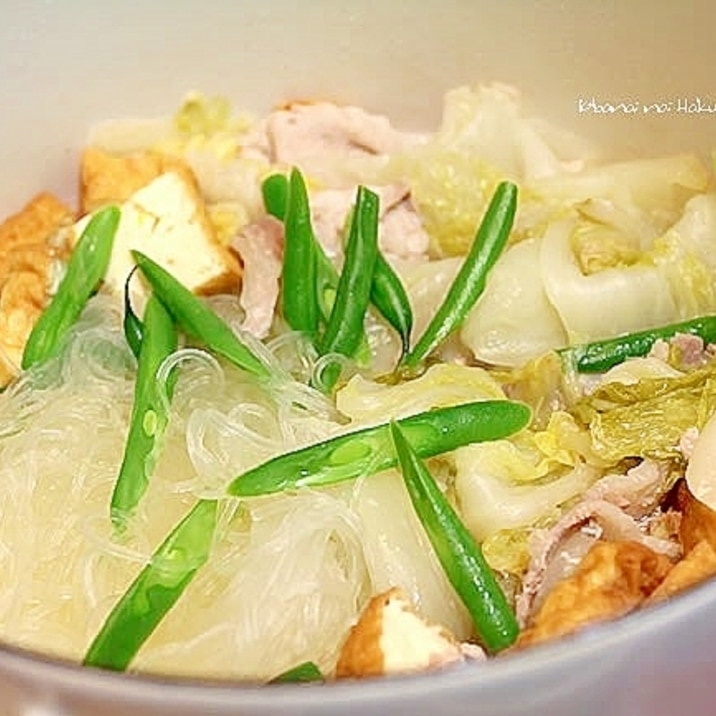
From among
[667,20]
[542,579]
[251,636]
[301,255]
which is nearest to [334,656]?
[251,636]

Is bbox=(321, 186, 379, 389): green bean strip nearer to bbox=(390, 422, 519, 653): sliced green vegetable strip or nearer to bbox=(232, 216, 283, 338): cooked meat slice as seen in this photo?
bbox=(232, 216, 283, 338): cooked meat slice

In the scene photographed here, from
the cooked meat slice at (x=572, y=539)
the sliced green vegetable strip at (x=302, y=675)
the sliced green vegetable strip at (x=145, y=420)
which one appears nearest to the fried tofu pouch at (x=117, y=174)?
the sliced green vegetable strip at (x=145, y=420)

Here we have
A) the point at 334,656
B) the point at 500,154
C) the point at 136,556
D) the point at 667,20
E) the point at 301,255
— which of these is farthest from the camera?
the point at 500,154

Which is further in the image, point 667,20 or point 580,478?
point 667,20

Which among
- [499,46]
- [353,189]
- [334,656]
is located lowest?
[334,656]

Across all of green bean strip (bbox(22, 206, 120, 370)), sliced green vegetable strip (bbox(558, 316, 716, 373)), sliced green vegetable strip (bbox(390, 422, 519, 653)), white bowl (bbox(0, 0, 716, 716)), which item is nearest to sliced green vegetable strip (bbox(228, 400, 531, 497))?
sliced green vegetable strip (bbox(390, 422, 519, 653))

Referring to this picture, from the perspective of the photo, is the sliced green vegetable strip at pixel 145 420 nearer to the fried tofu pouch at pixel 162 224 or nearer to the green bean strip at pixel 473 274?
the fried tofu pouch at pixel 162 224

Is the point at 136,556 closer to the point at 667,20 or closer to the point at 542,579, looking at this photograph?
the point at 542,579
